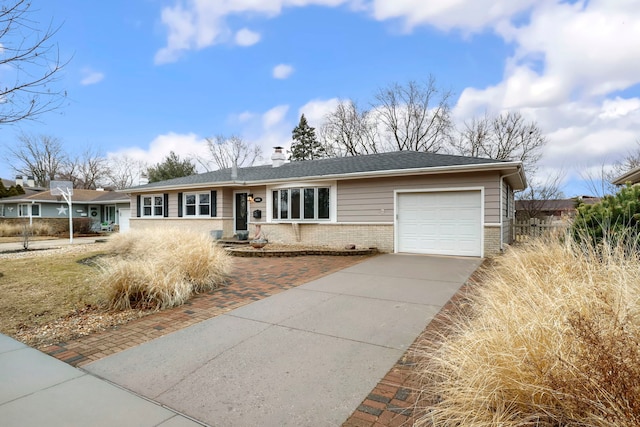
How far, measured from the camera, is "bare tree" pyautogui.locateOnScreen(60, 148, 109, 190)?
39.1 metres

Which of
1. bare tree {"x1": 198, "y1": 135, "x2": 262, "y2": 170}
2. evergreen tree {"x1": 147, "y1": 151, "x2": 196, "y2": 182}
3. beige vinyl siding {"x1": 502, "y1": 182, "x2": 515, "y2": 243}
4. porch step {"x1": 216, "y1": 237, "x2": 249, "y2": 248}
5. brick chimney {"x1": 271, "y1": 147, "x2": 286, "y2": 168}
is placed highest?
bare tree {"x1": 198, "y1": 135, "x2": 262, "y2": 170}

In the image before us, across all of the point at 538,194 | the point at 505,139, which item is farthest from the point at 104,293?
the point at 505,139

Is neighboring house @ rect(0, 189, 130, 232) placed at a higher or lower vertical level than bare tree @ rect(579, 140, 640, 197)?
lower

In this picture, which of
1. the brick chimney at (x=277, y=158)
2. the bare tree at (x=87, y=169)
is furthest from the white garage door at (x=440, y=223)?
the bare tree at (x=87, y=169)

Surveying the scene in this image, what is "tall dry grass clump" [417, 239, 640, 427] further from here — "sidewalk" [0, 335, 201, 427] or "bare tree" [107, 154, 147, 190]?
"bare tree" [107, 154, 147, 190]

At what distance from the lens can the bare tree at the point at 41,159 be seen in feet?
117

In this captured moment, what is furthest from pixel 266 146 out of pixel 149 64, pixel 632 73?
pixel 632 73

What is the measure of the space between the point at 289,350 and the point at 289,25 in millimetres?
11852

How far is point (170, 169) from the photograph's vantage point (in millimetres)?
32938

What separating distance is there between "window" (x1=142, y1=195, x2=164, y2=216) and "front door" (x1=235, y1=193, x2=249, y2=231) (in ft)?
16.2

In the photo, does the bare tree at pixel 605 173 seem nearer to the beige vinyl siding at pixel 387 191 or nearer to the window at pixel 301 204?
the beige vinyl siding at pixel 387 191

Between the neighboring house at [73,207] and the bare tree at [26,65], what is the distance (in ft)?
78.0

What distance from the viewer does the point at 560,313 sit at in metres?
2.46

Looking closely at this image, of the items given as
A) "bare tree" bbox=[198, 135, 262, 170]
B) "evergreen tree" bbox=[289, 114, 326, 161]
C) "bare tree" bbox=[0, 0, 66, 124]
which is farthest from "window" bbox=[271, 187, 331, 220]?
"bare tree" bbox=[198, 135, 262, 170]
